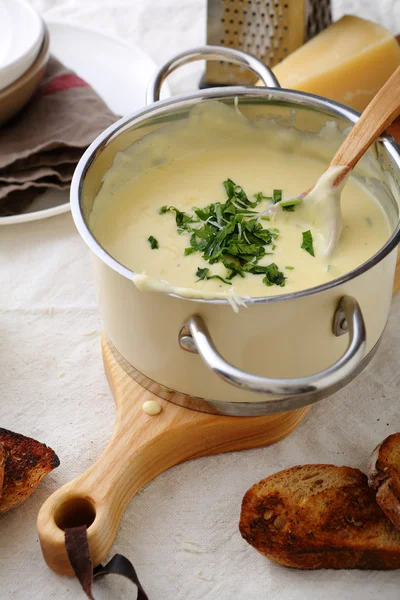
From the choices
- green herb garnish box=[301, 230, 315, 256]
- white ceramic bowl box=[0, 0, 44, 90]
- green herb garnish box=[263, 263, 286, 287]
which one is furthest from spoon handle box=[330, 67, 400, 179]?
white ceramic bowl box=[0, 0, 44, 90]

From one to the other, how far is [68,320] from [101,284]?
0.47m

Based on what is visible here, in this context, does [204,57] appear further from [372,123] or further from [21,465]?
[21,465]

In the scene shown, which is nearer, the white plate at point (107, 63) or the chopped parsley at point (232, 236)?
the chopped parsley at point (232, 236)

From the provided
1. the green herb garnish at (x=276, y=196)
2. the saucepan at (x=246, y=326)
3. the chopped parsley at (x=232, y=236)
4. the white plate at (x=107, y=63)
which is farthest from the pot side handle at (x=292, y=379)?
the white plate at (x=107, y=63)

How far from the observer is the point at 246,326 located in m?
1.34

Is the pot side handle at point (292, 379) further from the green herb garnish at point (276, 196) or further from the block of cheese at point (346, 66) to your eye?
the block of cheese at point (346, 66)

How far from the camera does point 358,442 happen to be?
1633mm

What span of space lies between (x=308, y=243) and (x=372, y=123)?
279mm

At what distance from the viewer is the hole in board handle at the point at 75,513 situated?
1439 mm

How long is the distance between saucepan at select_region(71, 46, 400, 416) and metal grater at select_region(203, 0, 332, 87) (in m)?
0.78

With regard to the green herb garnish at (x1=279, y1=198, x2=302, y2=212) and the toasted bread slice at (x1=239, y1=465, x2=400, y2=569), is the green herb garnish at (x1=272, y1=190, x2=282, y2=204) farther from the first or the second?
the toasted bread slice at (x1=239, y1=465, x2=400, y2=569)

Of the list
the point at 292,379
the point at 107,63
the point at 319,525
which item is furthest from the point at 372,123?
the point at 107,63

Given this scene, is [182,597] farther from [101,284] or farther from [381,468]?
[101,284]

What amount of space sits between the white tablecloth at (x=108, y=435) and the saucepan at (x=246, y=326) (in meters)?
0.15
